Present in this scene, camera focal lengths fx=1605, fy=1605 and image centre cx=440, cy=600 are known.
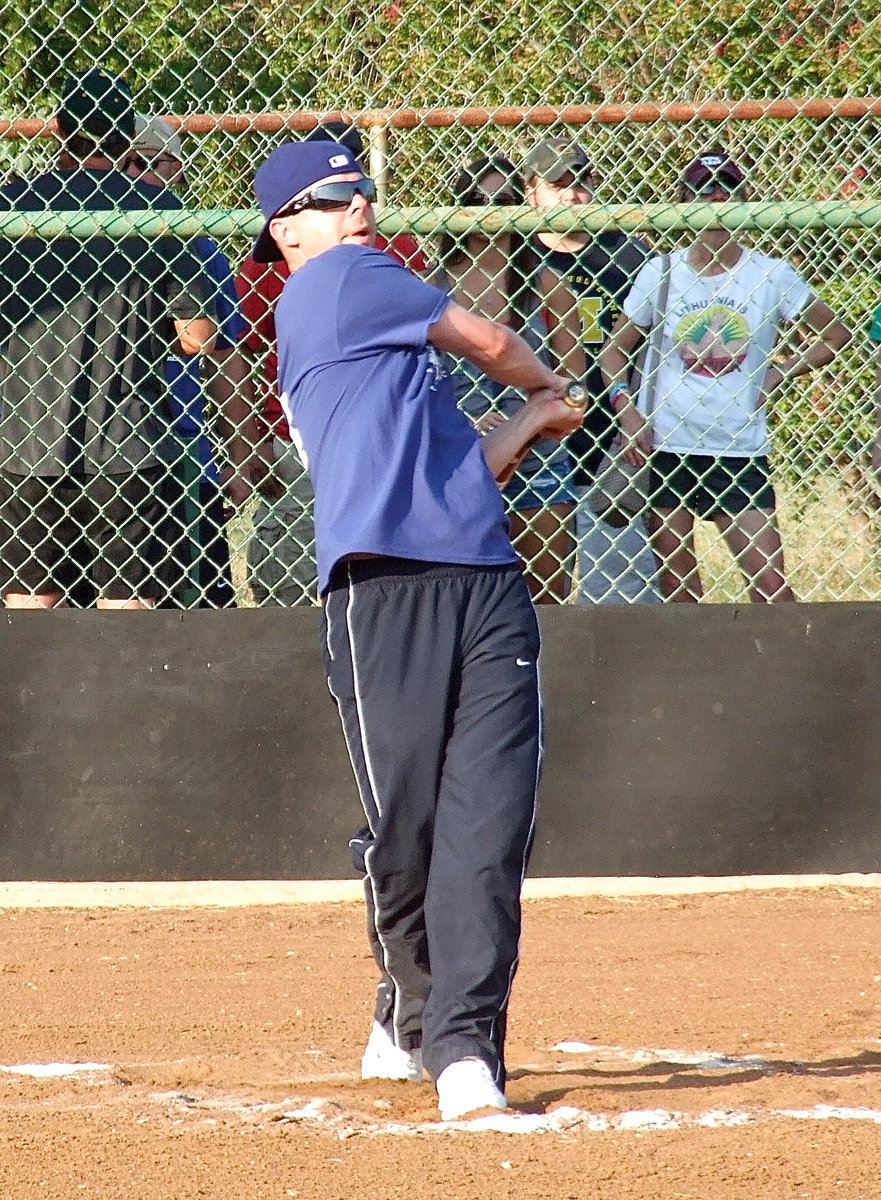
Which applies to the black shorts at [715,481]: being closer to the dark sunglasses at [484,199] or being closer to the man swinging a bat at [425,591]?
the dark sunglasses at [484,199]

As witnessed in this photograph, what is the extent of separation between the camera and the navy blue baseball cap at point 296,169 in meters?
3.32

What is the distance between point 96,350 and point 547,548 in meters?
1.69

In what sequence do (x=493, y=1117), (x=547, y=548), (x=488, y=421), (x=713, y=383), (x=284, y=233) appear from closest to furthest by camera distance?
(x=493, y=1117) < (x=284, y=233) < (x=488, y=421) < (x=547, y=548) < (x=713, y=383)

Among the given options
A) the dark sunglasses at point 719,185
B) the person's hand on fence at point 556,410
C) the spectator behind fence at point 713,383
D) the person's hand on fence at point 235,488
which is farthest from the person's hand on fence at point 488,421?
the person's hand on fence at point 556,410

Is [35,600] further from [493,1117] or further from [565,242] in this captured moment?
[493,1117]

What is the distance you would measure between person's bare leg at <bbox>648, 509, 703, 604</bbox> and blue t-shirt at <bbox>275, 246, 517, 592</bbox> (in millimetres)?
2509

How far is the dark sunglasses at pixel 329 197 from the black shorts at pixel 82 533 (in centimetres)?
228

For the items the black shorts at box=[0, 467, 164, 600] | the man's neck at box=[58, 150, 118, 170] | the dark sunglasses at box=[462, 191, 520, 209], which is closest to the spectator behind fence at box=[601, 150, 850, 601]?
the dark sunglasses at box=[462, 191, 520, 209]

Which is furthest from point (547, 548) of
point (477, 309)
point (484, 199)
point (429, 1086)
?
point (429, 1086)

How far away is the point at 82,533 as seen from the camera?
5520mm

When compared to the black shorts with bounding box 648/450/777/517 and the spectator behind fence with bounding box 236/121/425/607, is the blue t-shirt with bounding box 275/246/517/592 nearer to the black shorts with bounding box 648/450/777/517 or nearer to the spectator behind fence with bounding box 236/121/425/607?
the spectator behind fence with bounding box 236/121/425/607

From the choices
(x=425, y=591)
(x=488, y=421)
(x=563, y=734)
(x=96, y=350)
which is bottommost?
(x=563, y=734)

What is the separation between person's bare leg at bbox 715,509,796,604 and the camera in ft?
18.6

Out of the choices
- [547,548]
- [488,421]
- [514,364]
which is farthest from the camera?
[547,548]
